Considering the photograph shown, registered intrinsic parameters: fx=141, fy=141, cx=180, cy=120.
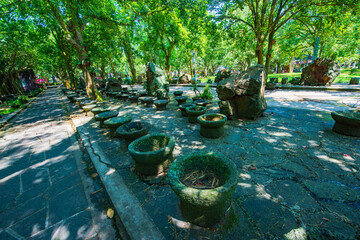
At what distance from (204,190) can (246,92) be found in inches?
164

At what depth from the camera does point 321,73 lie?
392 inches

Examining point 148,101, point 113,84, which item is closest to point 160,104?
point 148,101

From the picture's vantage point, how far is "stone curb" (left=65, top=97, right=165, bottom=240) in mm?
1650

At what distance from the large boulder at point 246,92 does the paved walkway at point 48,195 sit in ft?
14.7

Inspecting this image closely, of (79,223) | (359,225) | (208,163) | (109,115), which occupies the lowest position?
(79,223)

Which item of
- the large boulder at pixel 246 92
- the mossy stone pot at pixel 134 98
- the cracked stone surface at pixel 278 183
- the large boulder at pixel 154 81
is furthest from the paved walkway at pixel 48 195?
the large boulder at pixel 154 81

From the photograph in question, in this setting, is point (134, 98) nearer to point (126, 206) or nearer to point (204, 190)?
point (126, 206)

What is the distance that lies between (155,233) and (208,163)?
107 centimetres

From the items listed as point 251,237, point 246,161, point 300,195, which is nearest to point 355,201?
point 300,195

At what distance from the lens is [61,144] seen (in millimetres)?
→ 4359

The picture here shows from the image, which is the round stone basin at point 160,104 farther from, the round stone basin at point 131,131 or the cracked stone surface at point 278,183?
the round stone basin at point 131,131

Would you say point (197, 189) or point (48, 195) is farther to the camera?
point (48, 195)

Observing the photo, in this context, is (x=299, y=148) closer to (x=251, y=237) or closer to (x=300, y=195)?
(x=300, y=195)

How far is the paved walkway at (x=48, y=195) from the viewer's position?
1849 millimetres
